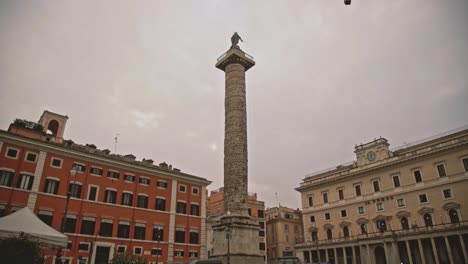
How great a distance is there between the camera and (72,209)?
84.8ft

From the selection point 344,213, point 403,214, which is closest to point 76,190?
point 344,213

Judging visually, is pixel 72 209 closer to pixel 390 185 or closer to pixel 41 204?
pixel 41 204

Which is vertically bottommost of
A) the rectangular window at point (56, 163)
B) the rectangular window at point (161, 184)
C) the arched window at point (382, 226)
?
the arched window at point (382, 226)

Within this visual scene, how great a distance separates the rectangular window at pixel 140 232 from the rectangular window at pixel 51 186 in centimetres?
736

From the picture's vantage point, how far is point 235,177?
23938 millimetres

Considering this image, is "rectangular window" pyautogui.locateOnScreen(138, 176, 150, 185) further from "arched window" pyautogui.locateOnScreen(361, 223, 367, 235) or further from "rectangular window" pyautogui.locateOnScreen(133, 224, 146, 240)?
"arched window" pyautogui.locateOnScreen(361, 223, 367, 235)

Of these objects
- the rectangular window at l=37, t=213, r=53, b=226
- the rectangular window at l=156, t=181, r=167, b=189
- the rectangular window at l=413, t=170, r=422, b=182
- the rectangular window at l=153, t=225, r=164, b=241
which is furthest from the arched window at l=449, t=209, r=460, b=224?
the rectangular window at l=37, t=213, r=53, b=226

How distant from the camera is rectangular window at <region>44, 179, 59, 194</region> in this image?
25.4 m

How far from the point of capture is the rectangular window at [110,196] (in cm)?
2806

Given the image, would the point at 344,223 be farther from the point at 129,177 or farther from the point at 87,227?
the point at 87,227

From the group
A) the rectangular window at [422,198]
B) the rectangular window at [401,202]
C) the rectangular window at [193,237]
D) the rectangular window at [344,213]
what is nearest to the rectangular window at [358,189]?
the rectangular window at [344,213]

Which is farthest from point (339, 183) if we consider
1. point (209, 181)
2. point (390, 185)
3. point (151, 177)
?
point (151, 177)

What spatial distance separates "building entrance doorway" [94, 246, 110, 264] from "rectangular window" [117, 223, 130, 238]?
4.96 ft

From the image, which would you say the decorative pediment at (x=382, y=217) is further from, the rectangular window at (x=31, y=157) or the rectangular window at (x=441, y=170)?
the rectangular window at (x=31, y=157)
